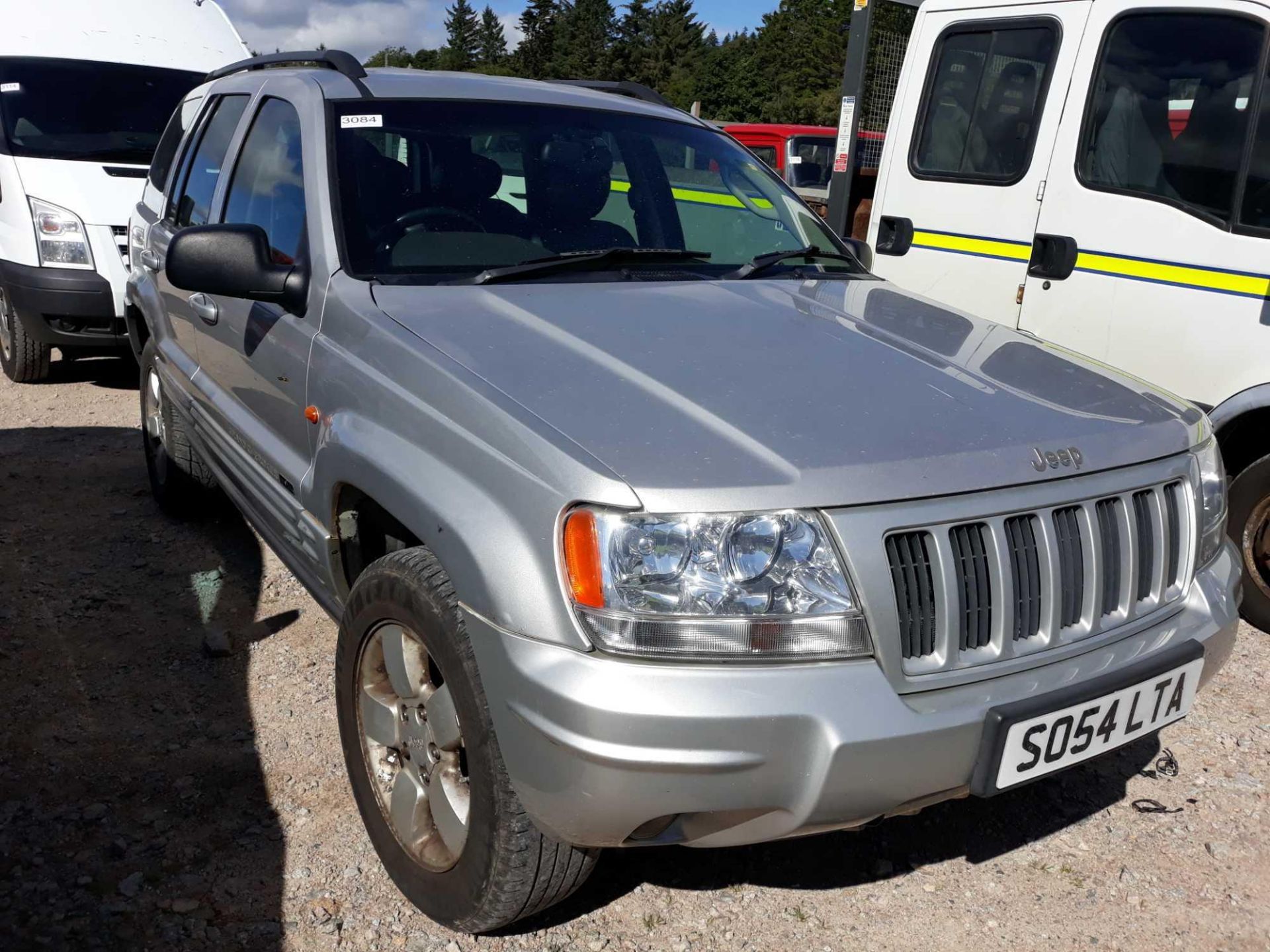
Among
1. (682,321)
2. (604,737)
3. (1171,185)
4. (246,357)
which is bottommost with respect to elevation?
(604,737)

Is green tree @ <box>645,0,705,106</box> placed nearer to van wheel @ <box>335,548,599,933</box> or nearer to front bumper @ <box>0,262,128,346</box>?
front bumper @ <box>0,262,128,346</box>

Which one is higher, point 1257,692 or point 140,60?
point 140,60

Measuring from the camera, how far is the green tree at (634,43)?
8038cm

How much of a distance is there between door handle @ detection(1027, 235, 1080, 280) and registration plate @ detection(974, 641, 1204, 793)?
8.23ft

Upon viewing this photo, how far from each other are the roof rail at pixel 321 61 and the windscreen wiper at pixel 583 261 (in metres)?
0.82

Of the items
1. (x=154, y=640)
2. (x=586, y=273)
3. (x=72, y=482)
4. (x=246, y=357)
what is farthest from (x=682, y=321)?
(x=72, y=482)

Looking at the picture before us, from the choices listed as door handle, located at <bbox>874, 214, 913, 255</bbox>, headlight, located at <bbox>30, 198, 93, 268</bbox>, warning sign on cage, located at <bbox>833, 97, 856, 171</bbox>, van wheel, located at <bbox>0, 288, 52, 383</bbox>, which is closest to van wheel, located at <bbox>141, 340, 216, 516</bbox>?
headlight, located at <bbox>30, 198, 93, 268</bbox>

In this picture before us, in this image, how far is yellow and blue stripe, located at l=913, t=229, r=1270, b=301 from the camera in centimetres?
396

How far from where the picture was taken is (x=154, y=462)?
475 cm

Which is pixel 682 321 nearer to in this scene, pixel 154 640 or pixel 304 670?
pixel 304 670

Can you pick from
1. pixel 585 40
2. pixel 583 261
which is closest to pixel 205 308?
pixel 583 261

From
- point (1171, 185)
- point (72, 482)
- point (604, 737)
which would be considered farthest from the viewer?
point (72, 482)

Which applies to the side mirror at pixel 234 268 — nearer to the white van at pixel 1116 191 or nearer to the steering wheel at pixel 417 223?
the steering wheel at pixel 417 223

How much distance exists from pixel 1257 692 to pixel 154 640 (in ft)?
11.9
